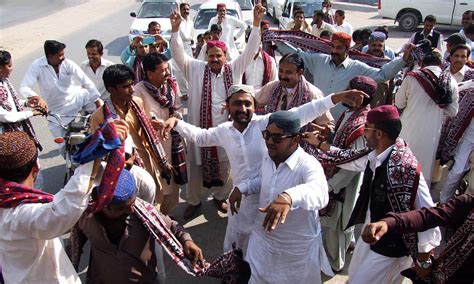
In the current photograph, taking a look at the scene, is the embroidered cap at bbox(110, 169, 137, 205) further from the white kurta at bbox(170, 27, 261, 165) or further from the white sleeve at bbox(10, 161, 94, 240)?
the white kurta at bbox(170, 27, 261, 165)

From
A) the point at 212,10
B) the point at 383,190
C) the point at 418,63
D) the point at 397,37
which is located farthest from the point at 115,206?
the point at 397,37

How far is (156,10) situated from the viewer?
13.3m

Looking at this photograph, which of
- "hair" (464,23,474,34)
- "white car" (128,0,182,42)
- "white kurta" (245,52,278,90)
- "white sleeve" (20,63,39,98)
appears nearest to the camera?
"white sleeve" (20,63,39,98)

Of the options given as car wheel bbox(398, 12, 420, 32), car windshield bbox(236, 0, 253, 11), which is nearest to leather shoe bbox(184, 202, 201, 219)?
car windshield bbox(236, 0, 253, 11)

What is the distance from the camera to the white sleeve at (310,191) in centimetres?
233

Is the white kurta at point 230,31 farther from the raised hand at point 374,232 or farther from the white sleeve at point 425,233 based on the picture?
the raised hand at point 374,232

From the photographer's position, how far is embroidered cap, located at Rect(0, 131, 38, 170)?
6.10ft

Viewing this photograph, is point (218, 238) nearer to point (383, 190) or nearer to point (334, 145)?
point (334, 145)

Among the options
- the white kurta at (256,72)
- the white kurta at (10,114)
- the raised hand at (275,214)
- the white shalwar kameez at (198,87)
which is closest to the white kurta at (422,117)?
the white shalwar kameez at (198,87)

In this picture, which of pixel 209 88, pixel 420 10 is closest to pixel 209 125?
pixel 209 88

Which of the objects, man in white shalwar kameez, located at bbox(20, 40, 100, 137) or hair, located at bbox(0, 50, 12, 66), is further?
man in white shalwar kameez, located at bbox(20, 40, 100, 137)

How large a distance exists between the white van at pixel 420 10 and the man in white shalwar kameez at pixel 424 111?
12.2 metres

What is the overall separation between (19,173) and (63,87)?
3.70m

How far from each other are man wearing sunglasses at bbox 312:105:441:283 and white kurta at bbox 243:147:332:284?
0.37 m
